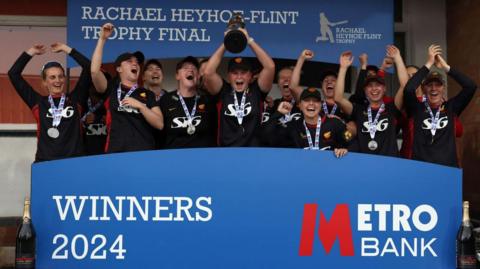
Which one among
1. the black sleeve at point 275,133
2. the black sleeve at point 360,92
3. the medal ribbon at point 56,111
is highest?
the black sleeve at point 360,92

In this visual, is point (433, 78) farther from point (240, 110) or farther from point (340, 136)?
point (240, 110)

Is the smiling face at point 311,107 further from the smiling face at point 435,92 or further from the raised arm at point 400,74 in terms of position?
the smiling face at point 435,92

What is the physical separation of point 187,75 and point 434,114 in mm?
1825

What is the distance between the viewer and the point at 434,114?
459 cm

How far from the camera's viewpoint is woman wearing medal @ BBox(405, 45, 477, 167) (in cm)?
452

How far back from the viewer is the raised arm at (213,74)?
4391 millimetres

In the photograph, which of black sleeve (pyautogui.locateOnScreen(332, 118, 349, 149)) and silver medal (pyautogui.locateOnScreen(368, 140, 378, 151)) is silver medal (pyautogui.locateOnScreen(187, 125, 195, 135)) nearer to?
black sleeve (pyautogui.locateOnScreen(332, 118, 349, 149))

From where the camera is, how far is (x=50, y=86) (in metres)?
4.50

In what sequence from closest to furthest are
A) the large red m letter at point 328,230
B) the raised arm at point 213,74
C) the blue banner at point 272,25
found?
the large red m letter at point 328,230 → the raised arm at point 213,74 → the blue banner at point 272,25

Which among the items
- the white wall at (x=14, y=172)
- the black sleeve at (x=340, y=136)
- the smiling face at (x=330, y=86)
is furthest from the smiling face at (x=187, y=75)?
the white wall at (x=14, y=172)

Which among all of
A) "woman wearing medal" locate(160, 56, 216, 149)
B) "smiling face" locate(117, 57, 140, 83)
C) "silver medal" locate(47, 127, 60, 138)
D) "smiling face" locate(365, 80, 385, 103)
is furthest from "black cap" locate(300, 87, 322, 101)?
"silver medal" locate(47, 127, 60, 138)

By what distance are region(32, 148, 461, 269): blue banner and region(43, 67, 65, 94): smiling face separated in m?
1.06

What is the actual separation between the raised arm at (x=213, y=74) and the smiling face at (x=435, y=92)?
1.55 m

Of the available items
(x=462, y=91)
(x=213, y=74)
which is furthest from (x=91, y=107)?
(x=462, y=91)
